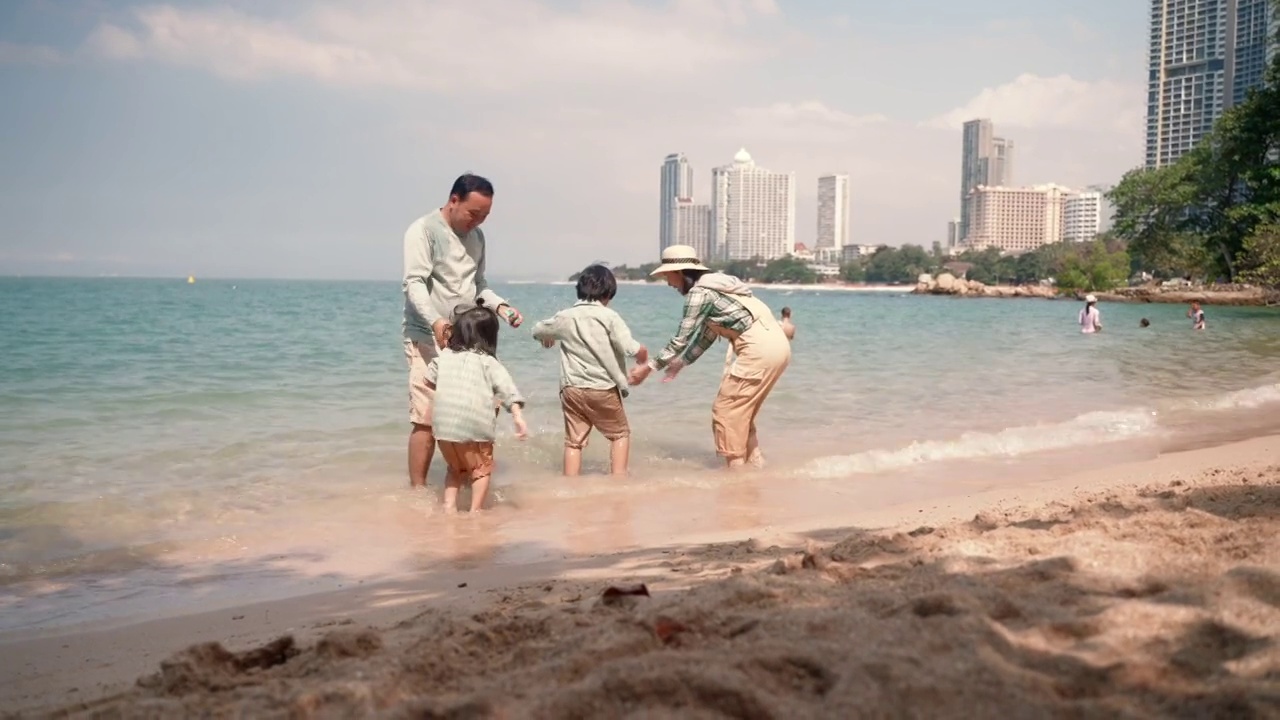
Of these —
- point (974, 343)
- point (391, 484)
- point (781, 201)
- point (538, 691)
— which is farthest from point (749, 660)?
point (781, 201)

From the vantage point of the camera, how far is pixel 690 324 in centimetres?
684

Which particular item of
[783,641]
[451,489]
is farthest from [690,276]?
[783,641]

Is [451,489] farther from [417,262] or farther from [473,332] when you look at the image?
[417,262]

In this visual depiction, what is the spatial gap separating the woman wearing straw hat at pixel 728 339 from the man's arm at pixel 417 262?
166cm

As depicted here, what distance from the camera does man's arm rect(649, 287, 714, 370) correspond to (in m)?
6.83

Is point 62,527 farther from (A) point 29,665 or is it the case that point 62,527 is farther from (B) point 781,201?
(B) point 781,201

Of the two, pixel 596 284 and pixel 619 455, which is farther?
pixel 619 455

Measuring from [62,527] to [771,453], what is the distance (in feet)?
17.2

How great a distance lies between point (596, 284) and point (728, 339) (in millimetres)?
1072

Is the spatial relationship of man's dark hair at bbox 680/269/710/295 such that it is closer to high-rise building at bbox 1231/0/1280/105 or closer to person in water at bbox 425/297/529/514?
person in water at bbox 425/297/529/514

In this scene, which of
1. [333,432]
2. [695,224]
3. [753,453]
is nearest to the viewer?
[753,453]

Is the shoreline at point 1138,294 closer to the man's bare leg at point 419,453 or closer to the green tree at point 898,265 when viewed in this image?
the man's bare leg at point 419,453

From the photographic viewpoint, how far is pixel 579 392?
6.66m

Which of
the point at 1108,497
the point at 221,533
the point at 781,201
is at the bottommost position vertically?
the point at 221,533
